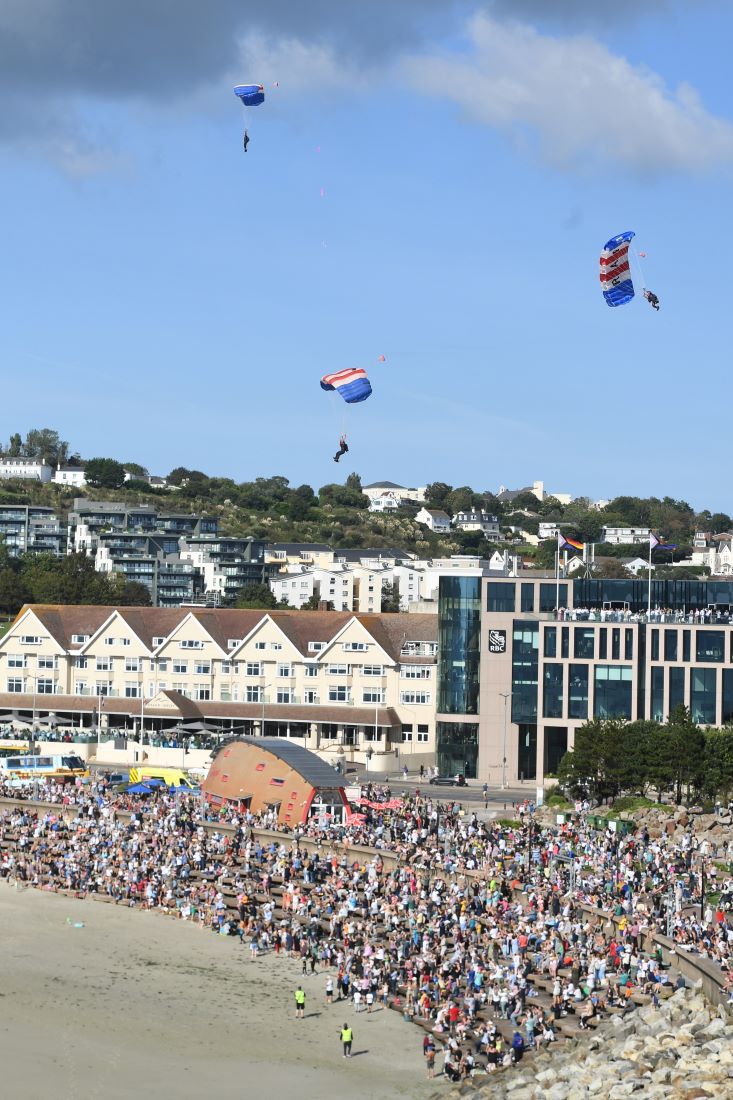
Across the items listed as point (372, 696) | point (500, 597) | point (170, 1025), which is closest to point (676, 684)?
point (500, 597)

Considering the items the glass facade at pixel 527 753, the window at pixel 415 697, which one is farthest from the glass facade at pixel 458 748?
the window at pixel 415 697

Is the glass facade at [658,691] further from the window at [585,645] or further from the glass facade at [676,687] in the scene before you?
the window at [585,645]

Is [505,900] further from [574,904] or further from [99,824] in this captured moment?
[99,824]

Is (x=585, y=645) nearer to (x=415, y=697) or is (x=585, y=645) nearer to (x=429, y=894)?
(x=415, y=697)

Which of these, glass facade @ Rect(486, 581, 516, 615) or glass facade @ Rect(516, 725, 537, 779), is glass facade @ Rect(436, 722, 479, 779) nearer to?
glass facade @ Rect(516, 725, 537, 779)

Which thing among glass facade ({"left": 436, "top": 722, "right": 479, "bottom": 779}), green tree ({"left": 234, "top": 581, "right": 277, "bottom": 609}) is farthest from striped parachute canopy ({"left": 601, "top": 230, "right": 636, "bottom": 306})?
green tree ({"left": 234, "top": 581, "right": 277, "bottom": 609})

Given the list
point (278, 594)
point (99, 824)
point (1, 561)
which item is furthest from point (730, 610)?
point (278, 594)
